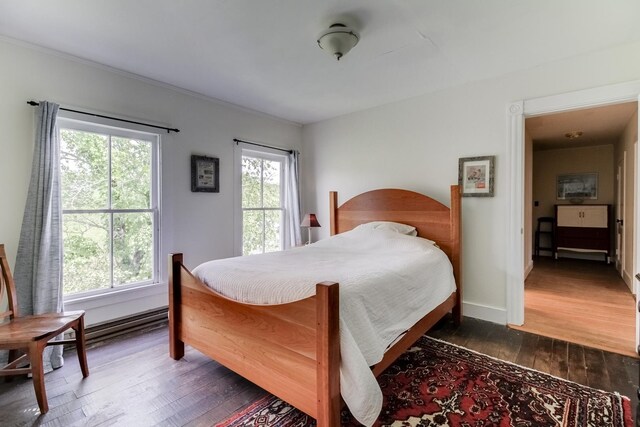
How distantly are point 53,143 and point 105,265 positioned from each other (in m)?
1.12

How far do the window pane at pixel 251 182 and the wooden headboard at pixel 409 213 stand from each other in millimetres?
987

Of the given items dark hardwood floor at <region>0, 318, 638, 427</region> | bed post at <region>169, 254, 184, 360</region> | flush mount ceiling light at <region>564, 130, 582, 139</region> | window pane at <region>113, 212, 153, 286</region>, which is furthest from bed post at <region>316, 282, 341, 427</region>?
flush mount ceiling light at <region>564, 130, 582, 139</region>

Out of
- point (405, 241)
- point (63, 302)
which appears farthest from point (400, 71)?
point (63, 302)

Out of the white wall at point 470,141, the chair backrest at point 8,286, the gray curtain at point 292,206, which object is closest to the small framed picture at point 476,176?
the white wall at point 470,141

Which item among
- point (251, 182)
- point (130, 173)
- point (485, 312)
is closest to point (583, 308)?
point (485, 312)

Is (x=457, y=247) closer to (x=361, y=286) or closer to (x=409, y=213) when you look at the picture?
(x=409, y=213)

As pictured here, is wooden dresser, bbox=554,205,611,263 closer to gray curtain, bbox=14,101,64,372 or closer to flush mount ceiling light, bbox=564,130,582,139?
flush mount ceiling light, bbox=564,130,582,139

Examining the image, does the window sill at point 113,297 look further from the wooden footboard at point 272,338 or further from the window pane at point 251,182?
the window pane at point 251,182

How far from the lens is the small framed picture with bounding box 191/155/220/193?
3.34 metres

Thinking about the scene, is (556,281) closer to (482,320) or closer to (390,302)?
(482,320)

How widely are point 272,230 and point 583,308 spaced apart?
3.77 meters

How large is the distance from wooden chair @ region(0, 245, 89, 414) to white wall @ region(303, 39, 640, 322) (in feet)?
10.3

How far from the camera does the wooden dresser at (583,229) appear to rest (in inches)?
225

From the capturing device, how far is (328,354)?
4.58ft
